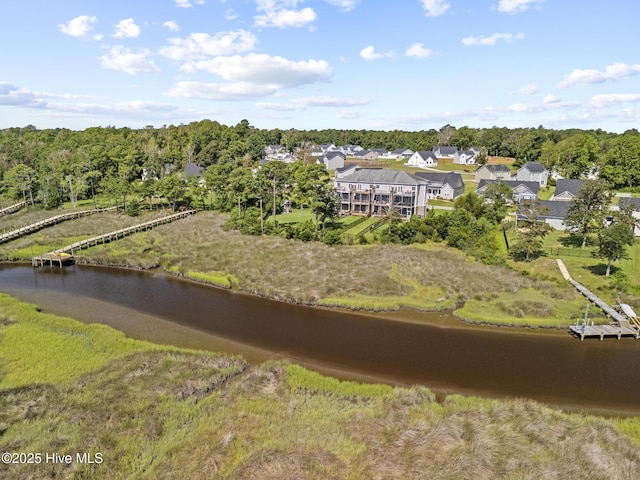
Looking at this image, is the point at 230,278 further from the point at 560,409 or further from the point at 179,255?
the point at 560,409

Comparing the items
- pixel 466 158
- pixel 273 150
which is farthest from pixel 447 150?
pixel 273 150

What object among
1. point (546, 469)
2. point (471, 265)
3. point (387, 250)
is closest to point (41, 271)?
point (387, 250)

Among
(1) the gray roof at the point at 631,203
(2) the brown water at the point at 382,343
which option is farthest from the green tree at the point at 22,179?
(1) the gray roof at the point at 631,203

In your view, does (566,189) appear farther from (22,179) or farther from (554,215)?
(22,179)

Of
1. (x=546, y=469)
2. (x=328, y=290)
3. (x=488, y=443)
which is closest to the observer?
(x=546, y=469)

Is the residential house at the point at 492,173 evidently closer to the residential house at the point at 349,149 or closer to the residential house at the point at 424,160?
the residential house at the point at 424,160
